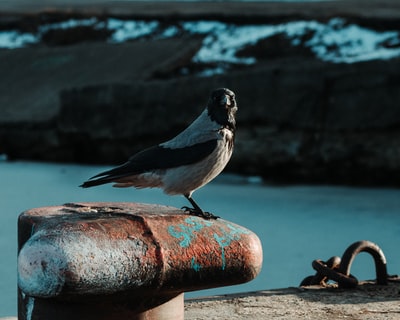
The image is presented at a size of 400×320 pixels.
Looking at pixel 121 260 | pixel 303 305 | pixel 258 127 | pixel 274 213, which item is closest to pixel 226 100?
pixel 121 260

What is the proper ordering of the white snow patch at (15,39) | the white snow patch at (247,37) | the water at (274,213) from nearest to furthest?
the water at (274,213) < the white snow patch at (247,37) < the white snow patch at (15,39)

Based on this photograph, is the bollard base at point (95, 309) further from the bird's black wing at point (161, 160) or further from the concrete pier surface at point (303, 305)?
the concrete pier surface at point (303, 305)

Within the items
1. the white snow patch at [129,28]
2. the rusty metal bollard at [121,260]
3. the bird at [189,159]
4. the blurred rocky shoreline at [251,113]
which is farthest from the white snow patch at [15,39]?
the rusty metal bollard at [121,260]

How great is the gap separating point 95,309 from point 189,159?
564mm

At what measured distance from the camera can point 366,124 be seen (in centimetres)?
706

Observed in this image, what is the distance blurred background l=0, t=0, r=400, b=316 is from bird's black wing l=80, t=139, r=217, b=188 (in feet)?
4.68

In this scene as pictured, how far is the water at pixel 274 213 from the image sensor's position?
4305 millimetres

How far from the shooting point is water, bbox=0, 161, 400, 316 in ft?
14.1

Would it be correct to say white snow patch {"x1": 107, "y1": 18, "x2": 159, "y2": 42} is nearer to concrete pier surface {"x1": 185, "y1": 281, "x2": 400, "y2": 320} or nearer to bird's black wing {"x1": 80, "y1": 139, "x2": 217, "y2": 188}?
concrete pier surface {"x1": 185, "y1": 281, "x2": 400, "y2": 320}

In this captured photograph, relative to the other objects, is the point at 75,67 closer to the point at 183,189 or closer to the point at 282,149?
the point at 282,149

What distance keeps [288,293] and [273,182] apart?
3867 millimetres

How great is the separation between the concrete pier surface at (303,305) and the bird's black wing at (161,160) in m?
0.68

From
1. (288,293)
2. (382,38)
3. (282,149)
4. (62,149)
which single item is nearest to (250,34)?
(382,38)

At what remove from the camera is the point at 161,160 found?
2.57 meters
